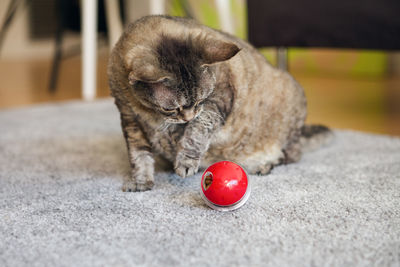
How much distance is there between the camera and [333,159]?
155 centimetres

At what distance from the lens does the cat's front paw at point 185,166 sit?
4.15 feet

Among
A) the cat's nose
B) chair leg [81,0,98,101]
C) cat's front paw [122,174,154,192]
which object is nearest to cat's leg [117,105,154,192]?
cat's front paw [122,174,154,192]

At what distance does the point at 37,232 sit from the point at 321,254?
620mm

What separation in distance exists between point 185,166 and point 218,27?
Answer: 3.47m

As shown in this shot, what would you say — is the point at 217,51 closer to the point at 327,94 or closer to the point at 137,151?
the point at 137,151

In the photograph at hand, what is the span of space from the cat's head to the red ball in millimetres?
190

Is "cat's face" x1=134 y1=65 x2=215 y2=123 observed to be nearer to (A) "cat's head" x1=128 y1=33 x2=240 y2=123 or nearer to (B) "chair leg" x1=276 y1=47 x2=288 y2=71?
(A) "cat's head" x1=128 y1=33 x2=240 y2=123

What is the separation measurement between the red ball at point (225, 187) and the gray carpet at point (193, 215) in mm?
27

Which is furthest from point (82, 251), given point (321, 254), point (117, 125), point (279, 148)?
point (117, 125)

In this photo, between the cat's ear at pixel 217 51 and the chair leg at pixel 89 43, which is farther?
the chair leg at pixel 89 43

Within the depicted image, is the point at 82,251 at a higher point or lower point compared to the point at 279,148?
higher

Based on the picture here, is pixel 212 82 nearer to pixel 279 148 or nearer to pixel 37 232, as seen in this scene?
pixel 279 148

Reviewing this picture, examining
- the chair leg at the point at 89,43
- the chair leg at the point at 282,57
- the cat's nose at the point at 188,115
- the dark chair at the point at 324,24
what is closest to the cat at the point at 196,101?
the cat's nose at the point at 188,115

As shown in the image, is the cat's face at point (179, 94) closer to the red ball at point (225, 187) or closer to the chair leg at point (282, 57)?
the red ball at point (225, 187)
